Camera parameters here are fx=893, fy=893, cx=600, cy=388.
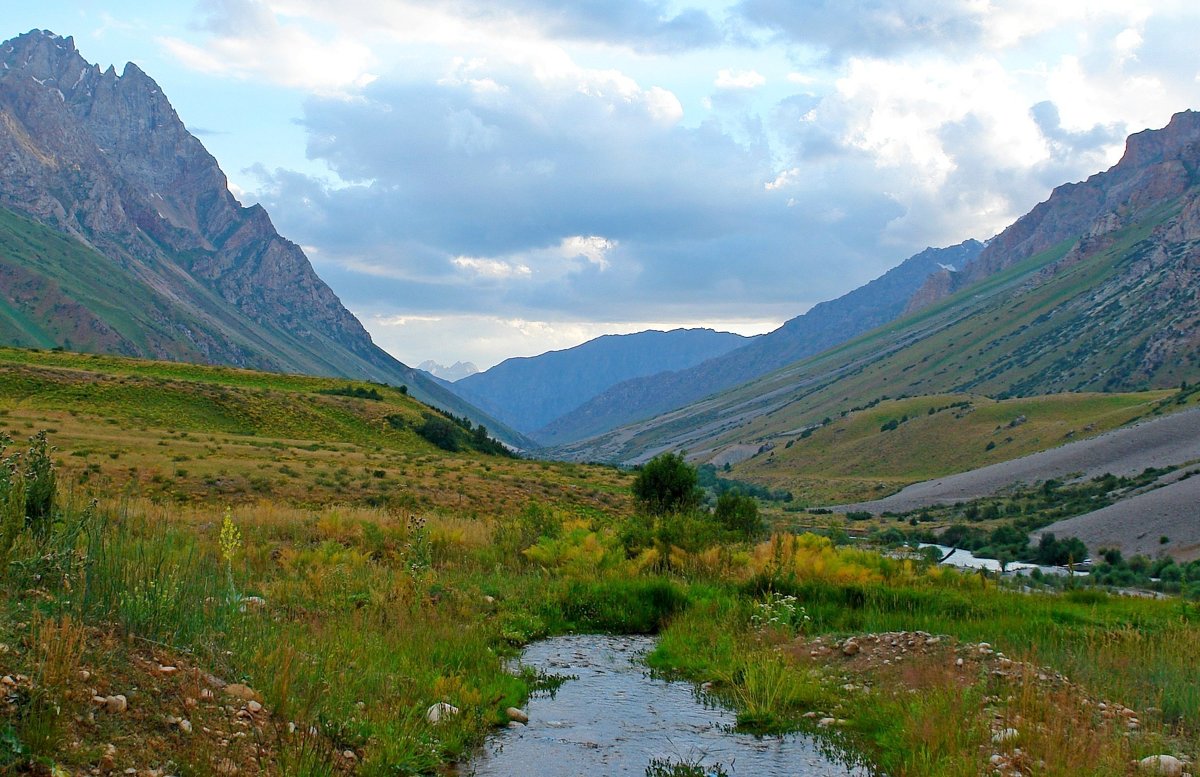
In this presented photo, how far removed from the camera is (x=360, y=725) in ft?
27.6

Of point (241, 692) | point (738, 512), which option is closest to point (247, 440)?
point (738, 512)

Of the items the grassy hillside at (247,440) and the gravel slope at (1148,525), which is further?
the gravel slope at (1148,525)

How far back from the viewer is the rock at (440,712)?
9.72m

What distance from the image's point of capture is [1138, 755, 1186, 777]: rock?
308 inches

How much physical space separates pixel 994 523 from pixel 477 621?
5837 centimetres

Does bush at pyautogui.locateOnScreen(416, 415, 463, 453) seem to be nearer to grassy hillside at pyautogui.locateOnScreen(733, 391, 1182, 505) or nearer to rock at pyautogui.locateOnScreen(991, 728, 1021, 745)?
grassy hillside at pyautogui.locateOnScreen(733, 391, 1182, 505)

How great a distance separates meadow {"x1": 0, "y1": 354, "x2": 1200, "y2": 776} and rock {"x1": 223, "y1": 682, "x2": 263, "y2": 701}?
0.04m

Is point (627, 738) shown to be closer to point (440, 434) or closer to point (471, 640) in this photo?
point (471, 640)

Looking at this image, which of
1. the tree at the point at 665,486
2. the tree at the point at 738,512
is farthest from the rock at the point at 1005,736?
the tree at the point at 665,486

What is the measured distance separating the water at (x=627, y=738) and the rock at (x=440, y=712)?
1.75 feet

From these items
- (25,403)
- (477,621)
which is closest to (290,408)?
(25,403)

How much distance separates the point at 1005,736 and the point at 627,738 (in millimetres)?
4032

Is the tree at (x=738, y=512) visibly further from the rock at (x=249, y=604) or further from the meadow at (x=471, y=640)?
the rock at (x=249, y=604)

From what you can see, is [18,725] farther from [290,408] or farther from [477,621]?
[290,408]
